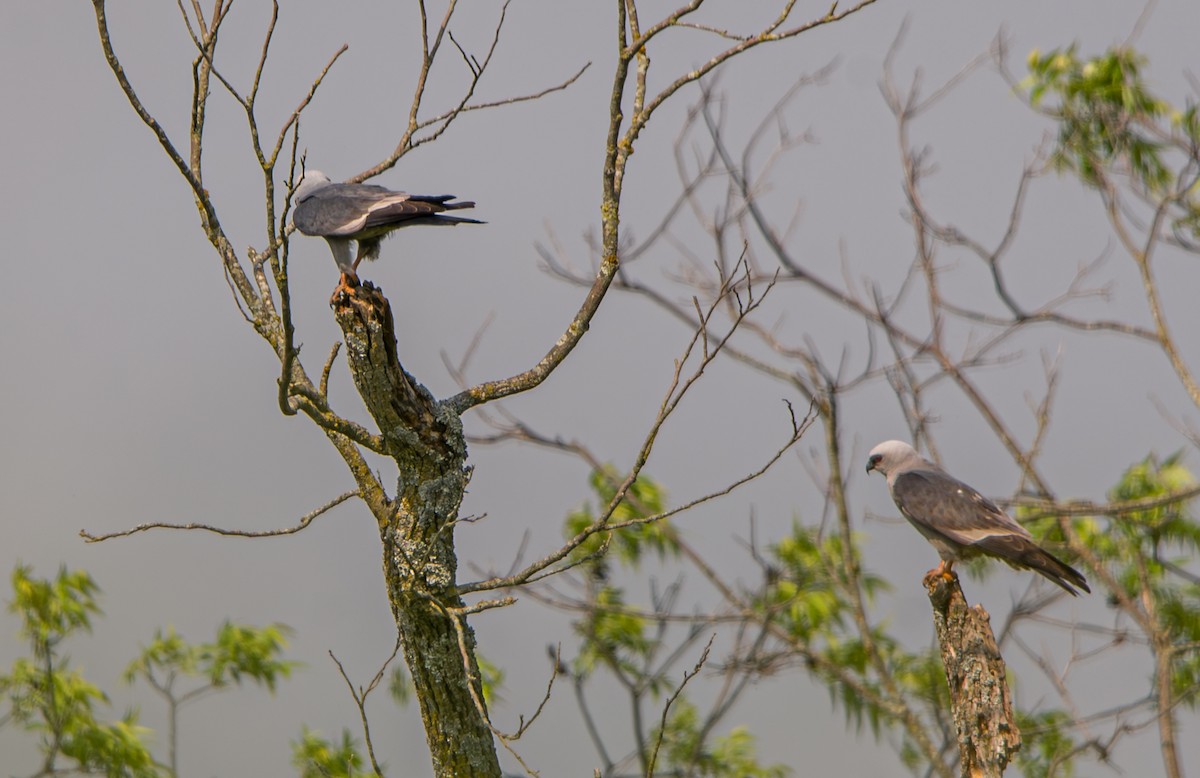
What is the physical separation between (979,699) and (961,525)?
6.20 ft

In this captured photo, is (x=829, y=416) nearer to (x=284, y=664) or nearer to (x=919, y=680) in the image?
(x=919, y=680)

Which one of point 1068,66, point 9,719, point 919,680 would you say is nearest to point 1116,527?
point 919,680

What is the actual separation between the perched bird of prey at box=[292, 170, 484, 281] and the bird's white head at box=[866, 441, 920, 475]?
3.85 metres

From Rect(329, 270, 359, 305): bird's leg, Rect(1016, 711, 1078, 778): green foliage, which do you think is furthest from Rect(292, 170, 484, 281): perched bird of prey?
Rect(1016, 711, 1078, 778): green foliage

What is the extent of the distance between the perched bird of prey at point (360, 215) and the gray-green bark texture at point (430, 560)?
1161 mm

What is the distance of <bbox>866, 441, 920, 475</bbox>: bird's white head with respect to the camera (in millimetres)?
7738

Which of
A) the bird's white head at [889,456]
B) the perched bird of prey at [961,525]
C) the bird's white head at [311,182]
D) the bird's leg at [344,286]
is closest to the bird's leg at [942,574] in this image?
the perched bird of prey at [961,525]

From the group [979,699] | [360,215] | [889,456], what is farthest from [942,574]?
[360,215]

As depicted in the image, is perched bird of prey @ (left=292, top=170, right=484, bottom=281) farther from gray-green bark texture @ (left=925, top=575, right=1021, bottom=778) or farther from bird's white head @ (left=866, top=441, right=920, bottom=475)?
bird's white head @ (left=866, top=441, right=920, bottom=475)

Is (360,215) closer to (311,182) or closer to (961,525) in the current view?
(311,182)

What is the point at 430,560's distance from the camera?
4.03m

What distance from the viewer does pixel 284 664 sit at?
30.5 feet

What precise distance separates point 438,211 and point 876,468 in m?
4.05

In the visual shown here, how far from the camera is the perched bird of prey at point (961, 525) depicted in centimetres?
620
